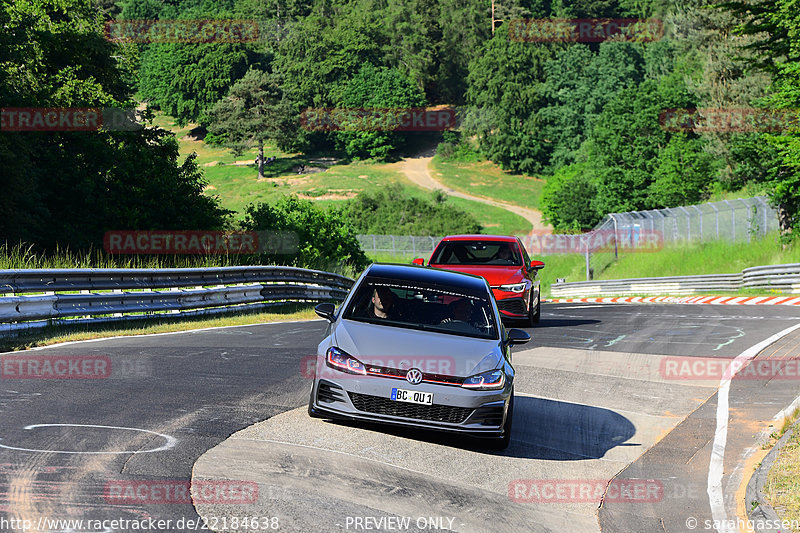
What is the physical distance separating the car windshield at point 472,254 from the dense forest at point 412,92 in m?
17.2

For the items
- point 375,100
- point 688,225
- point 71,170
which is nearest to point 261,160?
point 375,100

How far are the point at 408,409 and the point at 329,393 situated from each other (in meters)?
0.71

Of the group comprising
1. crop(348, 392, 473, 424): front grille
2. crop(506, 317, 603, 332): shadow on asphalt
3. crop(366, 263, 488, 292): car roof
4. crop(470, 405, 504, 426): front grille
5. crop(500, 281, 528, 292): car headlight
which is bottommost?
crop(506, 317, 603, 332): shadow on asphalt

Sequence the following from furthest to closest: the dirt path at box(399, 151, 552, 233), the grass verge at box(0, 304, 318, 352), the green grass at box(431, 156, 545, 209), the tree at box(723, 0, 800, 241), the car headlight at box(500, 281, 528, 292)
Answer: the green grass at box(431, 156, 545, 209) → the dirt path at box(399, 151, 552, 233) → the tree at box(723, 0, 800, 241) → the car headlight at box(500, 281, 528, 292) → the grass verge at box(0, 304, 318, 352)

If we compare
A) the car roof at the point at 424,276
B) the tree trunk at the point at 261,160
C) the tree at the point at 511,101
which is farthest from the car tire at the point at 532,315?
the tree trunk at the point at 261,160

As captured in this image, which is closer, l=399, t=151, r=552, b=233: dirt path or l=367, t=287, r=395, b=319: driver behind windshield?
l=367, t=287, r=395, b=319: driver behind windshield

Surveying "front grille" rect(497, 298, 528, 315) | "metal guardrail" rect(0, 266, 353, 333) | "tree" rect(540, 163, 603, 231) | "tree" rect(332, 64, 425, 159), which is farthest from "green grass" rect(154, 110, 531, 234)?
"front grille" rect(497, 298, 528, 315)

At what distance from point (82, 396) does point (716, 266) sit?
41688 mm

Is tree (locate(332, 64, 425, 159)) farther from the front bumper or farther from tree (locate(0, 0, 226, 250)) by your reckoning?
the front bumper

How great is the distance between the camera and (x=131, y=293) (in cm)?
1772

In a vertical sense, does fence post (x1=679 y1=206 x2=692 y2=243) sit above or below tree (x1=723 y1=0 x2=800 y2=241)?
below

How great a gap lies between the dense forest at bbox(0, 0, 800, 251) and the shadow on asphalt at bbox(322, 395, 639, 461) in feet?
78.0

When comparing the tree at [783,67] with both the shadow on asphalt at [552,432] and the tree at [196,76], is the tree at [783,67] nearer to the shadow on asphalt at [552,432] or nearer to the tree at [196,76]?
the shadow on asphalt at [552,432]

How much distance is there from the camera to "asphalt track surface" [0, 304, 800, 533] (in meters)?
6.08
